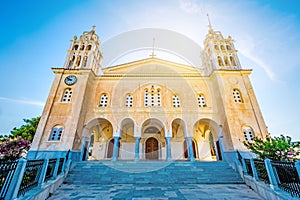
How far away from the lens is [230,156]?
9664 millimetres

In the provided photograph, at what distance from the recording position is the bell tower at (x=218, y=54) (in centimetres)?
1391

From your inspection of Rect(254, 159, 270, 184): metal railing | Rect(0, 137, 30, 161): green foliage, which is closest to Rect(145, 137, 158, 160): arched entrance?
Rect(254, 159, 270, 184): metal railing

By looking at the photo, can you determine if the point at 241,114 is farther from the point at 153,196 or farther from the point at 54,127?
the point at 54,127

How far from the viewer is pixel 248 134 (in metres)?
10.4

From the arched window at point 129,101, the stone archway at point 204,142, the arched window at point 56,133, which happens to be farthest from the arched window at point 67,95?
the stone archway at point 204,142

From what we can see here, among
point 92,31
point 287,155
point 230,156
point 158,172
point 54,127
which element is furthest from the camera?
point 92,31

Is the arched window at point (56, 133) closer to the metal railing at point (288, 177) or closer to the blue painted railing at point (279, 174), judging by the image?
the blue painted railing at point (279, 174)

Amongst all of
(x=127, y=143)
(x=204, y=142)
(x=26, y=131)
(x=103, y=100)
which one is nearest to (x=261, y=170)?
(x=204, y=142)

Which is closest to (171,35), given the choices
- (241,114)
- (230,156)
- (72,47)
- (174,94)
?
(174,94)

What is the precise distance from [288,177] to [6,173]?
8.82 metres

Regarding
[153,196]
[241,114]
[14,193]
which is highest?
[241,114]

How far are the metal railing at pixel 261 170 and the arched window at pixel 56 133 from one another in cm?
1250

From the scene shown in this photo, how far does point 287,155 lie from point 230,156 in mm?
3520

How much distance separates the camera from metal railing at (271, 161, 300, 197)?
4441 mm
